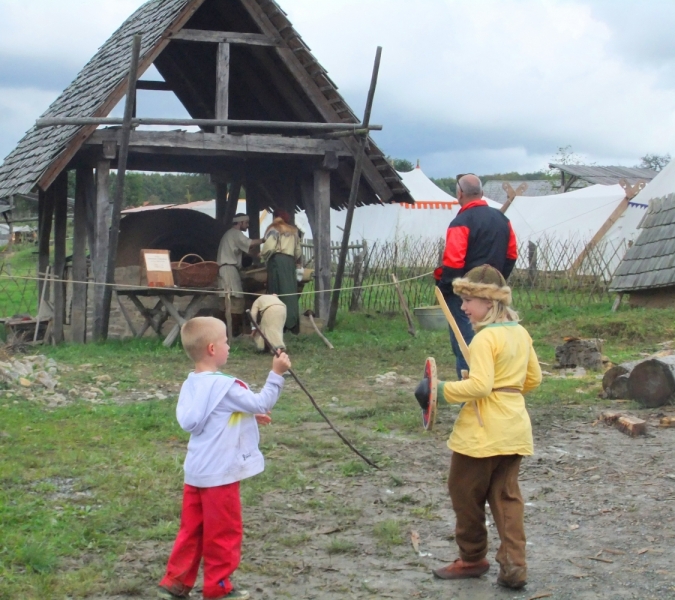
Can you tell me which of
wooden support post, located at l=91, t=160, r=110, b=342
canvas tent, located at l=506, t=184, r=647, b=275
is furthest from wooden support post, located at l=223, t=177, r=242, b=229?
canvas tent, located at l=506, t=184, r=647, b=275

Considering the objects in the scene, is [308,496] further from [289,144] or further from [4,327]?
[4,327]

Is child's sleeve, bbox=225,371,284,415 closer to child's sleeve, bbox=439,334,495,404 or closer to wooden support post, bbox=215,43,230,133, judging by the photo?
child's sleeve, bbox=439,334,495,404

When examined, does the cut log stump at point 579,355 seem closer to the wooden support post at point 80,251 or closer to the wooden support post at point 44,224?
the wooden support post at point 80,251

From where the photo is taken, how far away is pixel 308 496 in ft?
17.2

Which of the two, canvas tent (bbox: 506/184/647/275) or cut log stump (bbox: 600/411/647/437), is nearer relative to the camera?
cut log stump (bbox: 600/411/647/437)

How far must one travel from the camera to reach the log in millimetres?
7723

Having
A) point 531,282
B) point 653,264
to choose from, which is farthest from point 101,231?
point 531,282

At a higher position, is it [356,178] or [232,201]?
[356,178]

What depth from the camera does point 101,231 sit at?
1211 centimetres

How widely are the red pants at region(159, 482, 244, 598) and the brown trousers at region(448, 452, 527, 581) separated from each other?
0.97 m

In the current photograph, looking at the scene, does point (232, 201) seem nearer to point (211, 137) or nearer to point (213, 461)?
point (211, 137)

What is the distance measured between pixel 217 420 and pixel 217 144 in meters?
9.15

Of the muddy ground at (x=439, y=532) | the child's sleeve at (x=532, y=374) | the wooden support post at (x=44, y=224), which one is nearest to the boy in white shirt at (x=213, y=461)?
the muddy ground at (x=439, y=532)

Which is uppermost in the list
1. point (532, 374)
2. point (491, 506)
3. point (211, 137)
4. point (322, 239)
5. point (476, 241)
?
point (211, 137)
